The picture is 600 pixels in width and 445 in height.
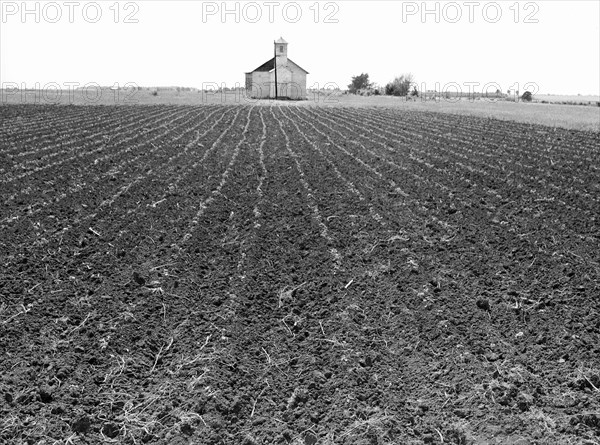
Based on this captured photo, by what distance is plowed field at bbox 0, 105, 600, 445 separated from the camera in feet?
13.6

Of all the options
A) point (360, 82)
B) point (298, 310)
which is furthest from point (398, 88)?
point (298, 310)

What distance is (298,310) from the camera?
5977mm

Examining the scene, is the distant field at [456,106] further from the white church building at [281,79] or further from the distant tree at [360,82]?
the distant tree at [360,82]

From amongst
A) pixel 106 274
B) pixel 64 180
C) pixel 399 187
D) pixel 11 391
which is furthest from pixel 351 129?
pixel 11 391

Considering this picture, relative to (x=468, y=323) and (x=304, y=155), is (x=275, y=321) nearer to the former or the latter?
(x=468, y=323)

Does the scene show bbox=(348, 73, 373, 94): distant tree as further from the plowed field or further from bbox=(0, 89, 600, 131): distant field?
the plowed field

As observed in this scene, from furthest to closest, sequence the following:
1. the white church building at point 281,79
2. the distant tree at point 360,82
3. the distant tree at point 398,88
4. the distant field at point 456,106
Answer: the distant tree at point 360,82, the distant tree at point 398,88, the white church building at point 281,79, the distant field at point 456,106

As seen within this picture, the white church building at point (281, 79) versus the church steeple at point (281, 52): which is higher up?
the church steeple at point (281, 52)

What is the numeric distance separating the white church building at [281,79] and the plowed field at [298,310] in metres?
65.3

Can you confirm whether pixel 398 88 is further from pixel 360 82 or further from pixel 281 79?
pixel 281 79

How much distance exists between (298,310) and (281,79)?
7242 centimetres

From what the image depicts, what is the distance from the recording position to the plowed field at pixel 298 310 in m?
4.14

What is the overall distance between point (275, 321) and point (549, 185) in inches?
352

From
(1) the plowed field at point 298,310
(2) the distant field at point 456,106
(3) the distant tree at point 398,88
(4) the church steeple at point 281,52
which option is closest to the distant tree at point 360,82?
(3) the distant tree at point 398,88
